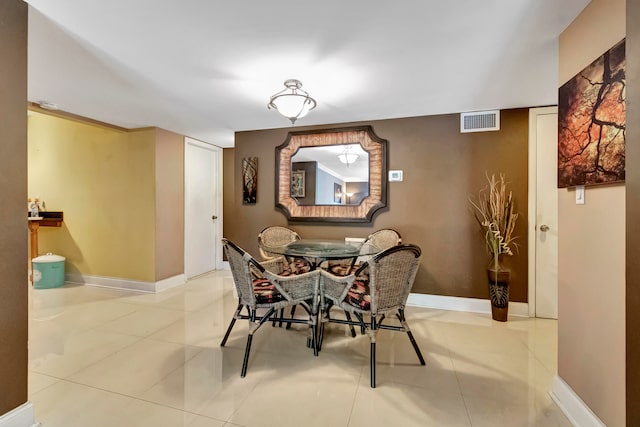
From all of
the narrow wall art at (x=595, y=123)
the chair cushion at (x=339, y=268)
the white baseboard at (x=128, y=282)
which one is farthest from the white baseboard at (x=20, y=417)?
the narrow wall art at (x=595, y=123)

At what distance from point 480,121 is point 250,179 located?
2989 millimetres

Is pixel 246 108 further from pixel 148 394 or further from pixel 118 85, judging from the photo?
pixel 148 394

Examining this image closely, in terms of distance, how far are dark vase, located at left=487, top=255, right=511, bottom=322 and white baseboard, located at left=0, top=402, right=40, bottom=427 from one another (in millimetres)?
3644

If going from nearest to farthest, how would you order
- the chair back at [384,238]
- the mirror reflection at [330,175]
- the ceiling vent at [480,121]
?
1. the ceiling vent at [480,121]
2. the chair back at [384,238]
3. the mirror reflection at [330,175]

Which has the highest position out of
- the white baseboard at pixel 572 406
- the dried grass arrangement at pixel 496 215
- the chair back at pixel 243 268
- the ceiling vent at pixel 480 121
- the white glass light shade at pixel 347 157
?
the ceiling vent at pixel 480 121

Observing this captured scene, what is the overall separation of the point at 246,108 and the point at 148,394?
268cm

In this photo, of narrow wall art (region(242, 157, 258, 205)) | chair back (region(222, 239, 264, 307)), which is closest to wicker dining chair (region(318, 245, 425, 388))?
chair back (region(222, 239, 264, 307))

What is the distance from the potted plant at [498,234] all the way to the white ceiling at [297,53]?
3.05 feet

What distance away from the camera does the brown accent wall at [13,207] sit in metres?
1.39

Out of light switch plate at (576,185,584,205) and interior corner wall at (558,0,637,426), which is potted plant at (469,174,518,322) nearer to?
interior corner wall at (558,0,637,426)

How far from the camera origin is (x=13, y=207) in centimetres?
144

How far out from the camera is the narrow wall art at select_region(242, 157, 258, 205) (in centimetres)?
400

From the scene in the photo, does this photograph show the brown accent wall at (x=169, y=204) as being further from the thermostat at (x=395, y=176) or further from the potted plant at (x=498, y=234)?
the potted plant at (x=498, y=234)

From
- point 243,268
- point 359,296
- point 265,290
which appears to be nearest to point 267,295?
point 265,290
